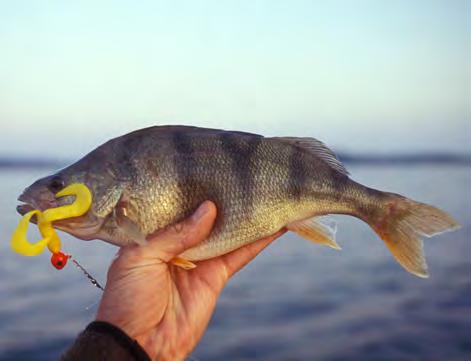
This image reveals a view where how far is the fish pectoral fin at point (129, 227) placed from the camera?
3762mm

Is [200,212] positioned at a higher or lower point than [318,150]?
lower

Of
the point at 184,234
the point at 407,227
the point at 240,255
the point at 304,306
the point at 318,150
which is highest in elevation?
the point at 318,150

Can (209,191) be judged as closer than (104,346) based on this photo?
No

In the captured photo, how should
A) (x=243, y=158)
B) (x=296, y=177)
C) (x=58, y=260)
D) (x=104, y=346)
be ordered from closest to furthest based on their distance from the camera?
1. (x=104, y=346)
2. (x=58, y=260)
3. (x=243, y=158)
4. (x=296, y=177)

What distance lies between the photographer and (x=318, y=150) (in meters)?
4.34

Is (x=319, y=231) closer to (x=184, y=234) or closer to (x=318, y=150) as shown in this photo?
(x=318, y=150)

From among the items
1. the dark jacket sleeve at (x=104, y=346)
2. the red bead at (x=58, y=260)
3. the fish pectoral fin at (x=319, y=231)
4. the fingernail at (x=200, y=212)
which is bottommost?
the dark jacket sleeve at (x=104, y=346)

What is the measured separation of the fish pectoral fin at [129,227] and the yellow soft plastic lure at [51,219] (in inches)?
7.6

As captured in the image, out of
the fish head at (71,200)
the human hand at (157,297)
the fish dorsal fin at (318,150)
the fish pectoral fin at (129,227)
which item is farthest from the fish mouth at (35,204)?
the fish dorsal fin at (318,150)

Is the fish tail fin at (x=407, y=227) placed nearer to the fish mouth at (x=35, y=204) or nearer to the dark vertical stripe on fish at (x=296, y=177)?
the dark vertical stripe on fish at (x=296, y=177)

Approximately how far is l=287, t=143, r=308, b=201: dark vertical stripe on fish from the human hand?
0.56 metres

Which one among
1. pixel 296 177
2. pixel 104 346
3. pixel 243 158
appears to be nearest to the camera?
pixel 104 346

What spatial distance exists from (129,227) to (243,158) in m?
0.81

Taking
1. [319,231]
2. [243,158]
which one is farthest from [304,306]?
[243,158]
